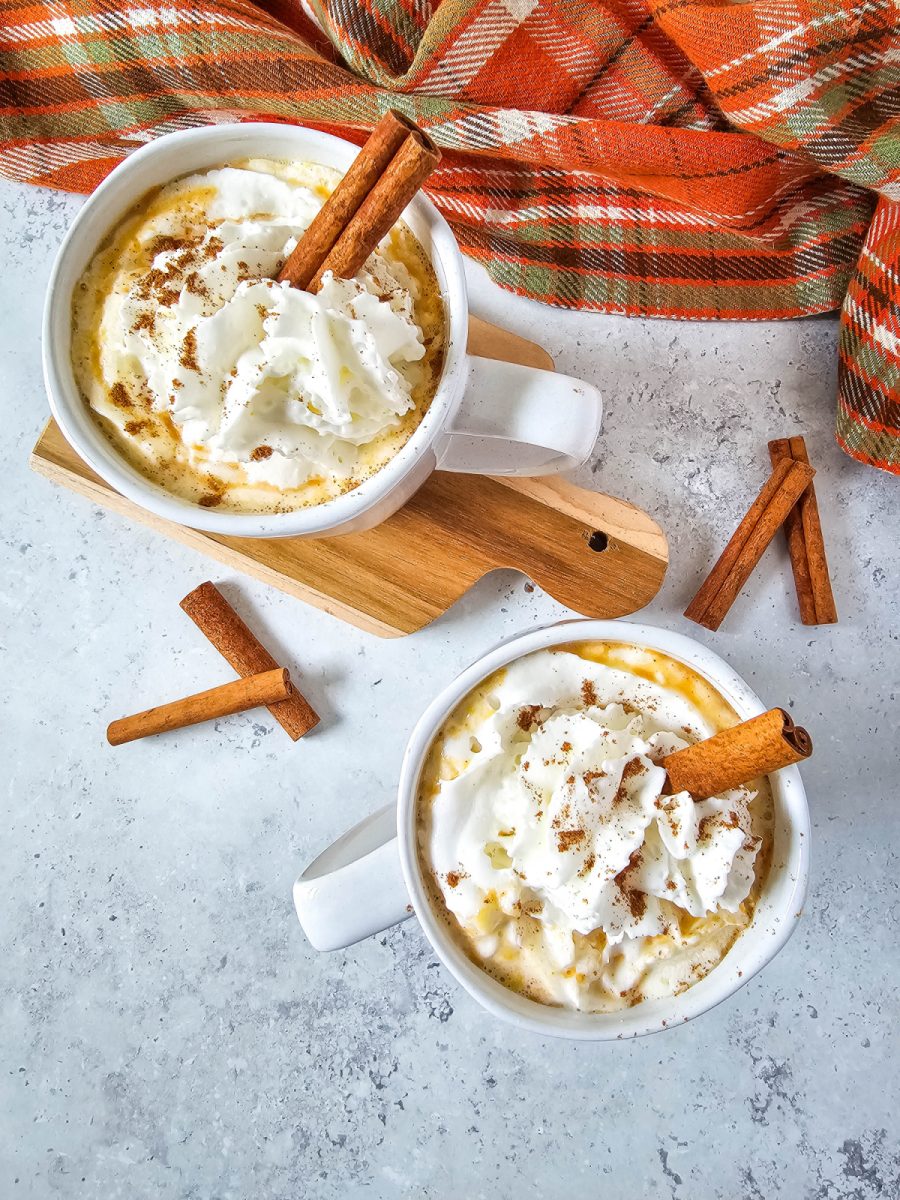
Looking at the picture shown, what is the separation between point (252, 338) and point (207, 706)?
24.9 inches

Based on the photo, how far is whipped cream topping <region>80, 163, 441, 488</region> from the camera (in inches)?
41.0

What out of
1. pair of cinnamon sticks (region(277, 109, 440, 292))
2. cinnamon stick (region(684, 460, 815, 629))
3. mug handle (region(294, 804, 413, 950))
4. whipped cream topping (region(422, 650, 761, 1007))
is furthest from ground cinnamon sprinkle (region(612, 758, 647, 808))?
pair of cinnamon sticks (region(277, 109, 440, 292))

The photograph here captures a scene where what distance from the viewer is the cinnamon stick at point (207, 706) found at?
147 centimetres

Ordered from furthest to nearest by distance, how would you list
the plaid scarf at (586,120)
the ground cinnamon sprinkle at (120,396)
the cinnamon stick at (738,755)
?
the plaid scarf at (586,120), the ground cinnamon sprinkle at (120,396), the cinnamon stick at (738,755)

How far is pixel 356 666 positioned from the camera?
60.7 inches

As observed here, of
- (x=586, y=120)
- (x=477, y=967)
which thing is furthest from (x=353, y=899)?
(x=586, y=120)

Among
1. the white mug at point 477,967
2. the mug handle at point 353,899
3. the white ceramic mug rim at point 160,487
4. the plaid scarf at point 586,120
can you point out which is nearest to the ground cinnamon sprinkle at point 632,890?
the white mug at point 477,967

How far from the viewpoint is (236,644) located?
1.50 meters

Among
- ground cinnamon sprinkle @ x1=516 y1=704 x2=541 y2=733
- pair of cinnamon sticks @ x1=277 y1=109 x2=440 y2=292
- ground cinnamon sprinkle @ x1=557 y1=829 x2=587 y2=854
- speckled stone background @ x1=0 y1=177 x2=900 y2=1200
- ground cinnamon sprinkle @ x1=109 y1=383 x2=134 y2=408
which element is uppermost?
pair of cinnamon sticks @ x1=277 y1=109 x2=440 y2=292

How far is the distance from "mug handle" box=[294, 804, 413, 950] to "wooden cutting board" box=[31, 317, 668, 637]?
1.32ft

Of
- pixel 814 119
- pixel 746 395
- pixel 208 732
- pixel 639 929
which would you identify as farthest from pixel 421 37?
pixel 639 929

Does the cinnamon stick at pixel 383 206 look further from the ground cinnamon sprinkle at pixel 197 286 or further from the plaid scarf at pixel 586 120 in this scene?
the plaid scarf at pixel 586 120

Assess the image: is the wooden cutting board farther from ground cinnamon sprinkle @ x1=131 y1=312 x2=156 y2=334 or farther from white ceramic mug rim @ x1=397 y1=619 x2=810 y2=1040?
ground cinnamon sprinkle @ x1=131 y1=312 x2=156 y2=334

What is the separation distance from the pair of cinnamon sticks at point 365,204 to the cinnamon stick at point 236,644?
0.59m
